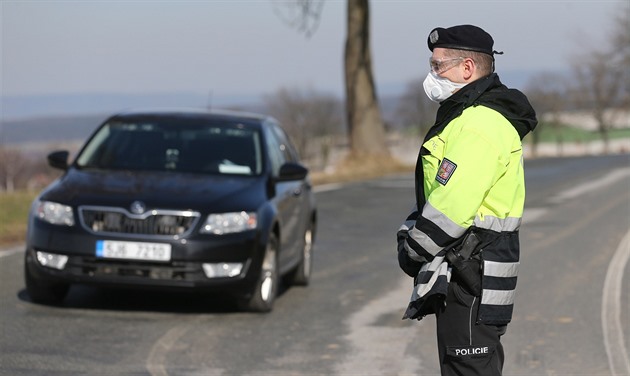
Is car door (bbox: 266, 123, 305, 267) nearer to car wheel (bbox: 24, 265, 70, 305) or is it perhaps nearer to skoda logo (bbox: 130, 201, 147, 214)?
skoda logo (bbox: 130, 201, 147, 214)

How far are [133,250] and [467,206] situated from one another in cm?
531

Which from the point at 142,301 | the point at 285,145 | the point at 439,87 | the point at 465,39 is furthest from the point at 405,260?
the point at 285,145

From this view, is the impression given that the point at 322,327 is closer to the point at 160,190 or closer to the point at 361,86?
the point at 160,190

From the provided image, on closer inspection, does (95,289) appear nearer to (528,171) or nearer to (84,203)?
(84,203)

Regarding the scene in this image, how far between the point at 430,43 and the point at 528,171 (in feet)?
97.4

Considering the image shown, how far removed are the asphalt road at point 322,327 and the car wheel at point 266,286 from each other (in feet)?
0.35

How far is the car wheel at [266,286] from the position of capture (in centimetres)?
1025

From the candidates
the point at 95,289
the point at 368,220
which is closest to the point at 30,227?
the point at 95,289

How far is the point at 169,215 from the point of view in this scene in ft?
32.3

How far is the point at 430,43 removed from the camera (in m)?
5.10

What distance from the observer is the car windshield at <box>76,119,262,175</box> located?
11.0 m

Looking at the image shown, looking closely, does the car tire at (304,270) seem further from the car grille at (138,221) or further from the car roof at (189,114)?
the car grille at (138,221)

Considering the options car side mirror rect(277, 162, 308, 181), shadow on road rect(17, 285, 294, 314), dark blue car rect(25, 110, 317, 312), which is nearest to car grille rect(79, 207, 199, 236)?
dark blue car rect(25, 110, 317, 312)

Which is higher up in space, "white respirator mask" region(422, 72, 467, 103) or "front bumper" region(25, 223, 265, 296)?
"white respirator mask" region(422, 72, 467, 103)
